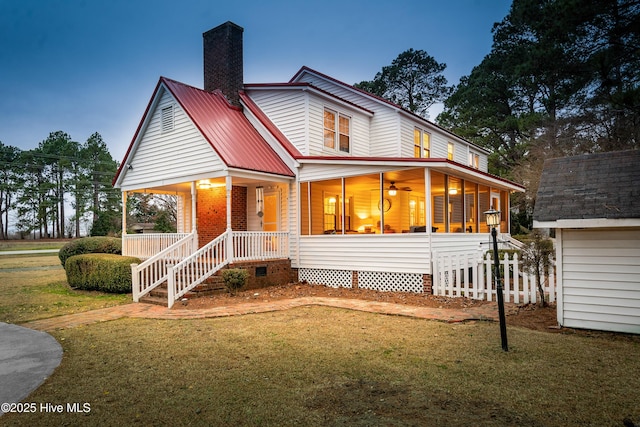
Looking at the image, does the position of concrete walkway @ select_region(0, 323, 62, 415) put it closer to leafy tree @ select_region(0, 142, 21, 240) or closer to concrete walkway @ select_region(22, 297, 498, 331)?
concrete walkway @ select_region(22, 297, 498, 331)

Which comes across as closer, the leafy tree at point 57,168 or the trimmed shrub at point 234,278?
the trimmed shrub at point 234,278

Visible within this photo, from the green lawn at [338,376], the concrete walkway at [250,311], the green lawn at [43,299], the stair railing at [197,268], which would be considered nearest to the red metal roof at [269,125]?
the stair railing at [197,268]

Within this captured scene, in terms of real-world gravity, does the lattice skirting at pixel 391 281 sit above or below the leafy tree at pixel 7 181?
below

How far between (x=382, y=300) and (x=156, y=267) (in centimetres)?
663

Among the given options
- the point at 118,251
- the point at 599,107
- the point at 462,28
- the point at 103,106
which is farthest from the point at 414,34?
the point at 118,251

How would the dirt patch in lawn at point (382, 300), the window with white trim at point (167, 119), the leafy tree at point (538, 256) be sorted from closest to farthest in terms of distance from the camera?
the dirt patch in lawn at point (382, 300)
the leafy tree at point (538, 256)
the window with white trim at point (167, 119)

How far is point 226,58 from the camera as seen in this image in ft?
55.1

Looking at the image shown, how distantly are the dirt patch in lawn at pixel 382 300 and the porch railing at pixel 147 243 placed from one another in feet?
12.2

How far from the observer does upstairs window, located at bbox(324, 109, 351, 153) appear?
16.2 m

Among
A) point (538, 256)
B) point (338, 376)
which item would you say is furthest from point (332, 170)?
point (338, 376)

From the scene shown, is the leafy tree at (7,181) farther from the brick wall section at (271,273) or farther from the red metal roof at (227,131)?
the brick wall section at (271,273)

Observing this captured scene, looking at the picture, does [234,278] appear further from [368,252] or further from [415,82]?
[415,82]

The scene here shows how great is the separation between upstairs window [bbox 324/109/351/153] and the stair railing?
6007 millimetres

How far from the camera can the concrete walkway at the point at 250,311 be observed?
8.69 metres
